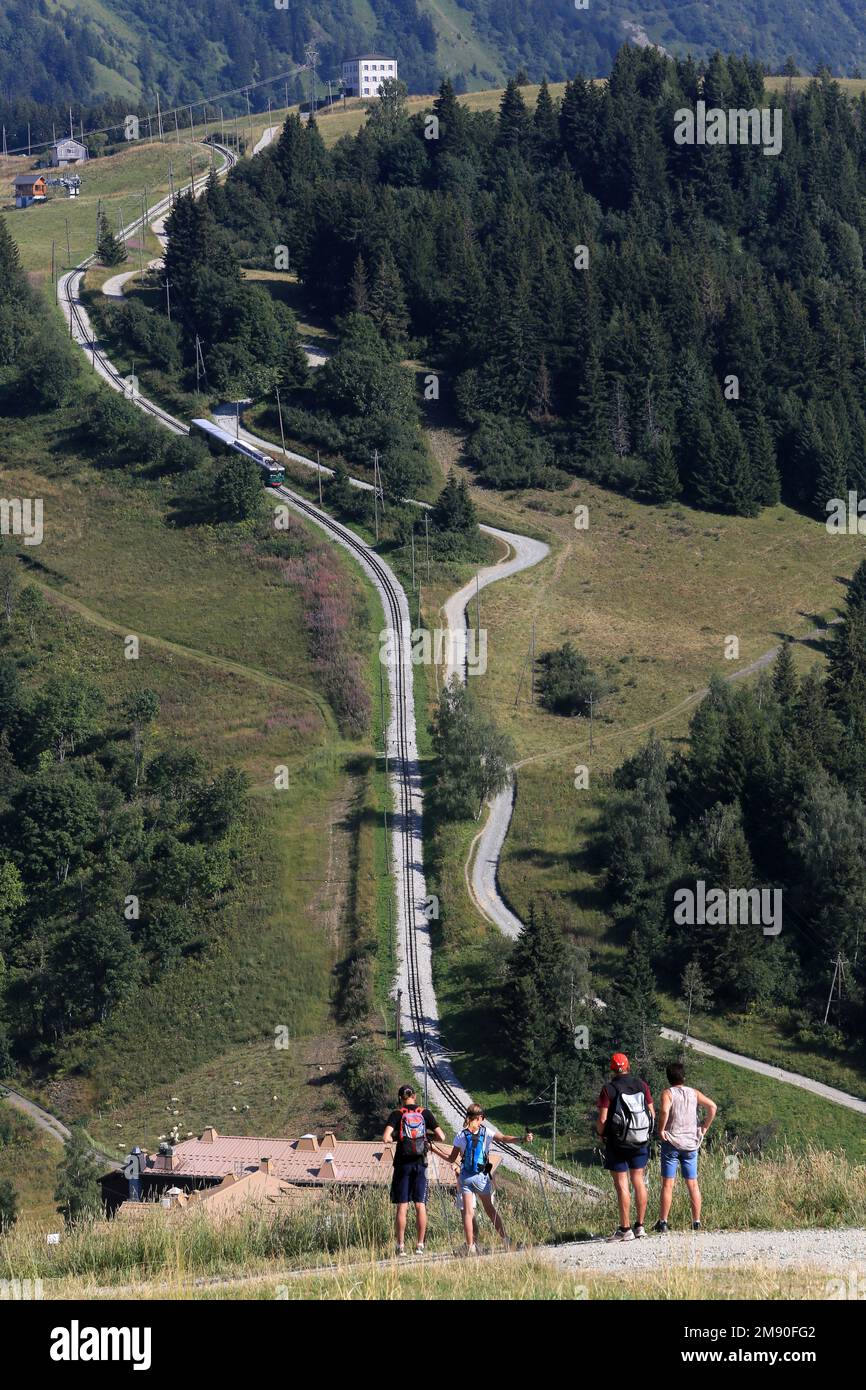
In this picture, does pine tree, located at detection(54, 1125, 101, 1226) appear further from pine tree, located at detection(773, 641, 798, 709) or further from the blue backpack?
pine tree, located at detection(773, 641, 798, 709)

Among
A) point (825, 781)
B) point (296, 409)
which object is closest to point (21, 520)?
point (296, 409)

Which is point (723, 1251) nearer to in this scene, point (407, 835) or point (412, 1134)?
point (412, 1134)

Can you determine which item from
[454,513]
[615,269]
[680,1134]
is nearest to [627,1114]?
[680,1134]

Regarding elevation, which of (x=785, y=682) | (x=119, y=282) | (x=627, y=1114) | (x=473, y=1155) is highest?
(x=119, y=282)

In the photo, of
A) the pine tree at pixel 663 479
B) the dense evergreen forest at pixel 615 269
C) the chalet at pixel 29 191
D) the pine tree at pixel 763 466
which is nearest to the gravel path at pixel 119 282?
the dense evergreen forest at pixel 615 269

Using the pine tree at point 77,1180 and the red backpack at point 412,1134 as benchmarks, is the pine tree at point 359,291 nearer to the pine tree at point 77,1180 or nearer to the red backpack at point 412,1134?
the pine tree at point 77,1180

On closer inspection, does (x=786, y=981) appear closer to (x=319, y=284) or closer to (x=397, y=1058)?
(x=397, y=1058)

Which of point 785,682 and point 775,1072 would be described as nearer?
point 775,1072
